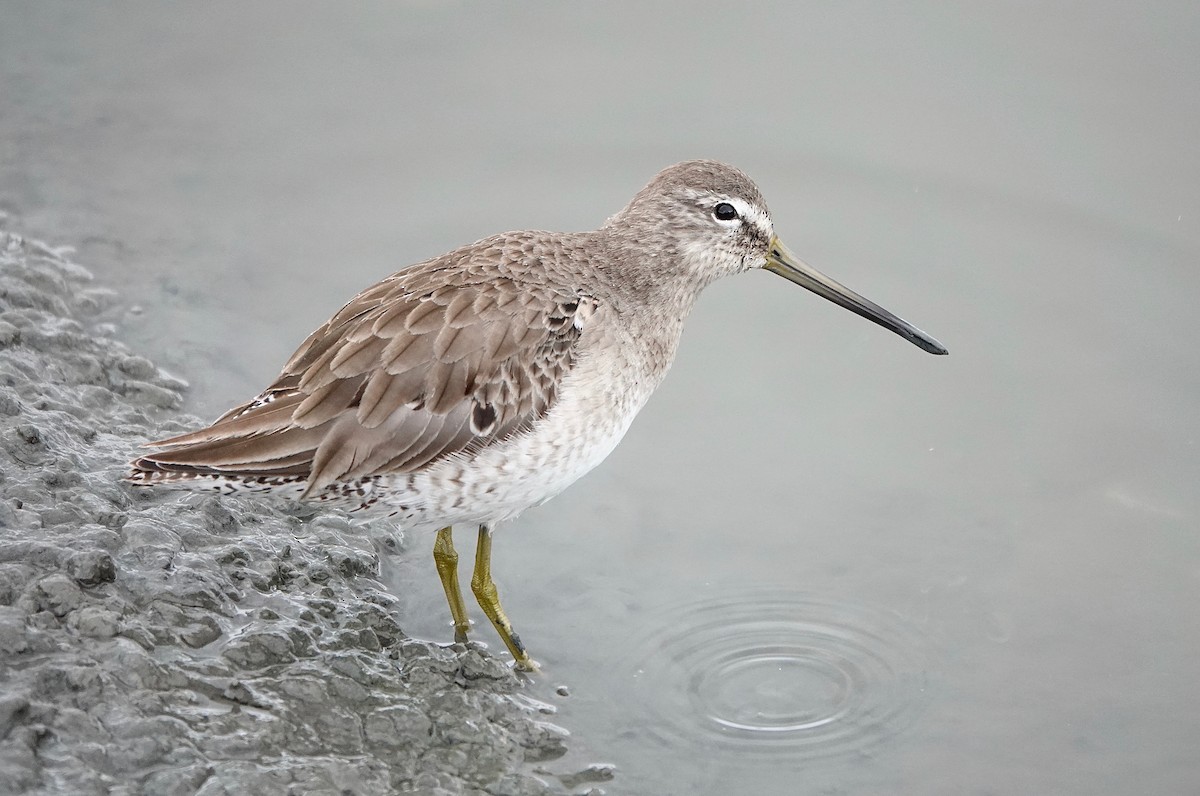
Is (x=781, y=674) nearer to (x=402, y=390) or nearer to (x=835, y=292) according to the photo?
(x=835, y=292)

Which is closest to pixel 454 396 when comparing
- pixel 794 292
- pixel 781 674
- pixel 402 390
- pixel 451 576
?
pixel 402 390

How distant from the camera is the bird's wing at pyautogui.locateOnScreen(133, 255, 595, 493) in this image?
3615 millimetres

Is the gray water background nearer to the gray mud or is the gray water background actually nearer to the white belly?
the gray mud

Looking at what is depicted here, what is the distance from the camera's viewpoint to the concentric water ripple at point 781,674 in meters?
3.91

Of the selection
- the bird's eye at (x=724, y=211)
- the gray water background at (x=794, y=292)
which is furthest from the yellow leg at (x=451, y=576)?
the bird's eye at (x=724, y=211)

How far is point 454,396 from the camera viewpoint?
3.70 metres

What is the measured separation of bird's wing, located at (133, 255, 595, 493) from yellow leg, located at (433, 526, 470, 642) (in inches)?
22.4

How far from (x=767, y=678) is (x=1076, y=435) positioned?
5.27 feet

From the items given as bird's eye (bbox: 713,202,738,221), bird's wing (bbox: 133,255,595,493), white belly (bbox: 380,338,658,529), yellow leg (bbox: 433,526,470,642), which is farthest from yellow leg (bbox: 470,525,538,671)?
bird's eye (bbox: 713,202,738,221)

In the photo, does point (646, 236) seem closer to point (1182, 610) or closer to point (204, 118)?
point (1182, 610)

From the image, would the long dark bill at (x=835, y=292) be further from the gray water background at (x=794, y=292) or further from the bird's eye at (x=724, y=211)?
the gray water background at (x=794, y=292)

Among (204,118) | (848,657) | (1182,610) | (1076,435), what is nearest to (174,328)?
(204,118)

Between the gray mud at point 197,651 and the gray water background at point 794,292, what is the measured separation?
28 centimetres

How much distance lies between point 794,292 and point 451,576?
2130 millimetres
